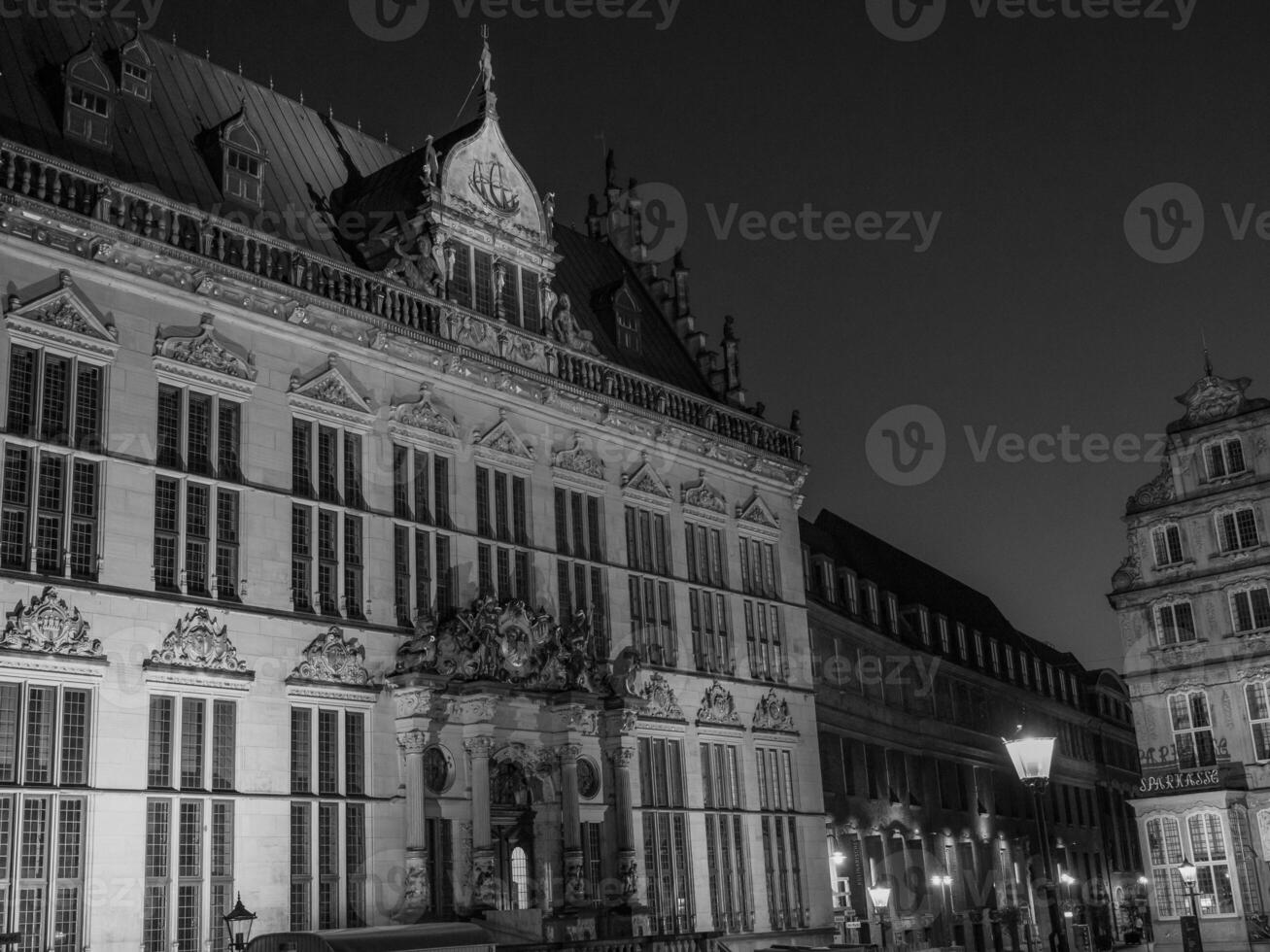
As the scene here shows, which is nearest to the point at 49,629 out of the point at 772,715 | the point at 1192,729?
the point at 772,715

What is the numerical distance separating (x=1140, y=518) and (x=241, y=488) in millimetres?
41275

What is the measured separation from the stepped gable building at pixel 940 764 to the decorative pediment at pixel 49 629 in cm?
2658

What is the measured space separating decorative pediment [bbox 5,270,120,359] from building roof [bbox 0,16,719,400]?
2.69 metres

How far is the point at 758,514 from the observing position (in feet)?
141

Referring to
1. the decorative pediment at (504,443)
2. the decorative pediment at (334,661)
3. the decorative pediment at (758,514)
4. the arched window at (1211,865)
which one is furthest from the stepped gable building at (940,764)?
the decorative pediment at (334,661)

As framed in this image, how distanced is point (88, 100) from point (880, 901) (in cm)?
3165

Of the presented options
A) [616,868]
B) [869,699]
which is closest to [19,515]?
[616,868]

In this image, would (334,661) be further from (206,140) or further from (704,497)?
(704,497)

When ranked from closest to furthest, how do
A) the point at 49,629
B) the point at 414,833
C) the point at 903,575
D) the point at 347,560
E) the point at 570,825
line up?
the point at 49,629 → the point at 414,833 → the point at 347,560 → the point at 570,825 → the point at 903,575

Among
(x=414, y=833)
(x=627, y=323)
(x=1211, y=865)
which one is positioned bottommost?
(x=1211, y=865)

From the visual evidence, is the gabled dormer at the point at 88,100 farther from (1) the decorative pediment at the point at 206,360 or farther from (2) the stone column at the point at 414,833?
(2) the stone column at the point at 414,833

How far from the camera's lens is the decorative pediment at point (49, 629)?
24.3 metres

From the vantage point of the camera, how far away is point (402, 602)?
1243 inches

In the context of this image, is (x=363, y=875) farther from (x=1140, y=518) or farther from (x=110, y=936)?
(x=1140, y=518)
